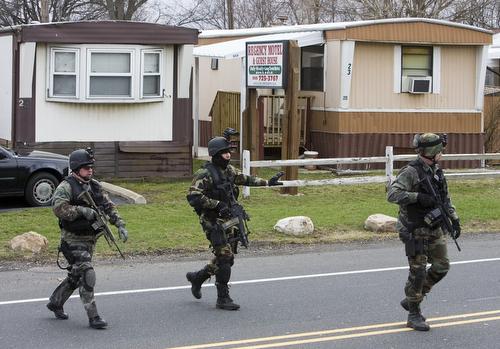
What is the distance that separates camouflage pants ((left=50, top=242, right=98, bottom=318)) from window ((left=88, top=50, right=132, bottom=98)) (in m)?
11.0

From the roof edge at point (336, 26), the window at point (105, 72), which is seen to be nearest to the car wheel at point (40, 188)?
the window at point (105, 72)

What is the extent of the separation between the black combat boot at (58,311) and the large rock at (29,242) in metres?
3.73

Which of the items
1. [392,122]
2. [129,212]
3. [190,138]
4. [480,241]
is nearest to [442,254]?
[480,241]

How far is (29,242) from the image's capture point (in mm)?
11828

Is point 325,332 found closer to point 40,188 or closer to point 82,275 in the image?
point 82,275

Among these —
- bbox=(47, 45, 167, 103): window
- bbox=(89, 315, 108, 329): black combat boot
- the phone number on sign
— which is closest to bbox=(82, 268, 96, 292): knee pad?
bbox=(89, 315, 108, 329): black combat boot

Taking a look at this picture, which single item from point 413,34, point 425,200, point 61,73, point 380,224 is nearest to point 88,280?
point 425,200

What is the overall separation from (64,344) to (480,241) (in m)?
8.01

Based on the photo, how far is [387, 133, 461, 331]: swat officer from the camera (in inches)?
307

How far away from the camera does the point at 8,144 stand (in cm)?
1883

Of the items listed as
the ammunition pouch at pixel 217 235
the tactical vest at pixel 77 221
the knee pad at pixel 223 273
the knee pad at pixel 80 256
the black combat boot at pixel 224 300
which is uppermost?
the tactical vest at pixel 77 221

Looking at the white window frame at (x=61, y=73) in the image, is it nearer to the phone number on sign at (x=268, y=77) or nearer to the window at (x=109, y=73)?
the window at (x=109, y=73)

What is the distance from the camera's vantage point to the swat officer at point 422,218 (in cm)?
779

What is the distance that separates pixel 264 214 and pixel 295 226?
4.94 feet
